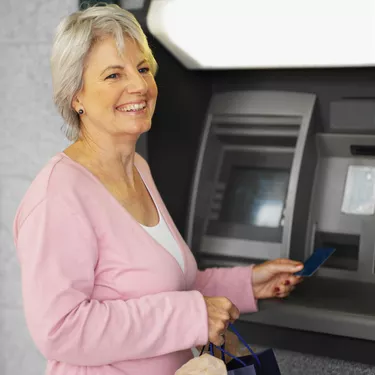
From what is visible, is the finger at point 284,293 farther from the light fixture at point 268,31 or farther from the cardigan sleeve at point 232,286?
the light fixture at point 268,31

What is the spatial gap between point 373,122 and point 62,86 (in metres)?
1.07

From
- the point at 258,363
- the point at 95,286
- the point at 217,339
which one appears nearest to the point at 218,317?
the point at 217,339

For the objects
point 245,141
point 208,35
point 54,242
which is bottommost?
point 54,242

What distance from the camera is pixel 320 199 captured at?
214 centimetres

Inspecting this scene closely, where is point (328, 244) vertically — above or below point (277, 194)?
below

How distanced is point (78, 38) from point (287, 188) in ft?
3.22

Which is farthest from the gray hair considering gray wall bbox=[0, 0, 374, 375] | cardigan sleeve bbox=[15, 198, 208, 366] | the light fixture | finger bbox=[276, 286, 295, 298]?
finger bbox=[276, 286, 295, 298]

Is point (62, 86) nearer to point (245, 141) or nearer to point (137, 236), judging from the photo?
point (137, 236)

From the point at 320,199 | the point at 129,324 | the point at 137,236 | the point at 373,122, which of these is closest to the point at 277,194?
the point at 320,199

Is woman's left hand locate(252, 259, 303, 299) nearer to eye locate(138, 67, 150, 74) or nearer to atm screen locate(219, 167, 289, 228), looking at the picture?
atm screen locate(219, 167, 289, 228)

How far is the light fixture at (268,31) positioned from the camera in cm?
179

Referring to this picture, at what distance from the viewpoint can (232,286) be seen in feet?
6.12

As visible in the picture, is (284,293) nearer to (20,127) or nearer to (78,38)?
(78,38)

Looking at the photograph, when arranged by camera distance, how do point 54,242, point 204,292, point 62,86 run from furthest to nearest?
1. point 204,292
2. point 62,86
3. point 54,242
